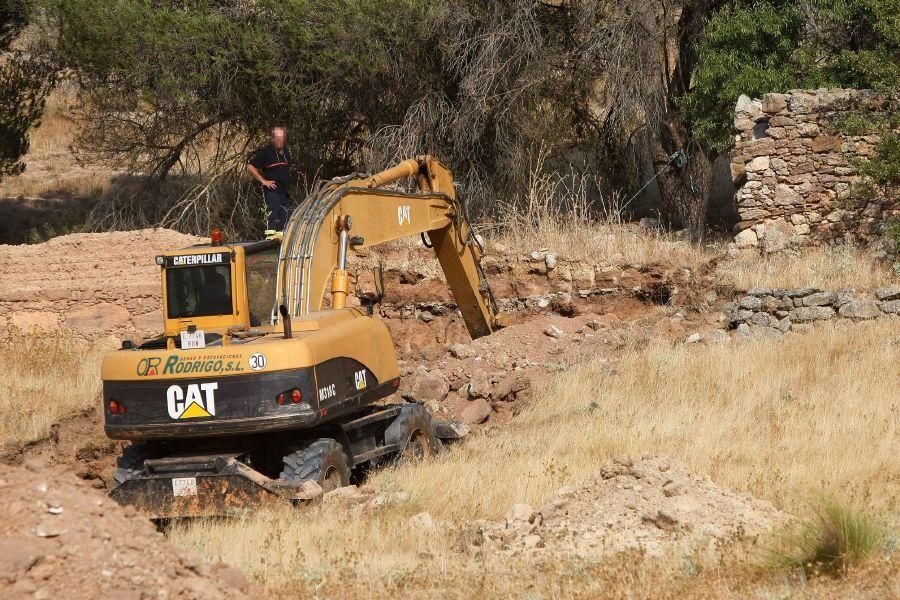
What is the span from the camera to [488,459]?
10.8 m

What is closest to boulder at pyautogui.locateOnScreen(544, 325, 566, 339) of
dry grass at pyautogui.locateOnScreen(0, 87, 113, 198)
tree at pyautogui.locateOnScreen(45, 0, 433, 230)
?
tree at pyautogui.locateOnScreen(45, 0, 433, 230)

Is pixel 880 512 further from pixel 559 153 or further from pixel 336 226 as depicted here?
pixel 559 153

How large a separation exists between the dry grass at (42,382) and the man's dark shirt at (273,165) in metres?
3.39

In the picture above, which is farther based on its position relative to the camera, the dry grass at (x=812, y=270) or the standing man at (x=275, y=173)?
the dry grass at (x=812, y=270)

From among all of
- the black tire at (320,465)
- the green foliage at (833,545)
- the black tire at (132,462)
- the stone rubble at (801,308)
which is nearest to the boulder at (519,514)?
the black tire at (320,465)

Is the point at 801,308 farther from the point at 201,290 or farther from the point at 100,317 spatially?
the point at 100,317

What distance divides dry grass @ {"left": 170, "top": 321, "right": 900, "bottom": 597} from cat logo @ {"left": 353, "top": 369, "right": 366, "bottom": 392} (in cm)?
81

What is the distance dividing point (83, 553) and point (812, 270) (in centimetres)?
1213

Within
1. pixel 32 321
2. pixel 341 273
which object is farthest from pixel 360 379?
pixel 32 321

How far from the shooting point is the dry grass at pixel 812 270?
15758 mm

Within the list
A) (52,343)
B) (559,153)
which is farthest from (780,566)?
(559,153)

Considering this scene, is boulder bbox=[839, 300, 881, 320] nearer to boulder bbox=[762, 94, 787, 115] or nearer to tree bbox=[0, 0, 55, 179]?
boulder bbox=[762, 94, 787, 115]

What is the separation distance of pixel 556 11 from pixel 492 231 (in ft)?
13.8

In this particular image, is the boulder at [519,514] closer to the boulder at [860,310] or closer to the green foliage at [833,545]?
the green foliage at [833,545]
